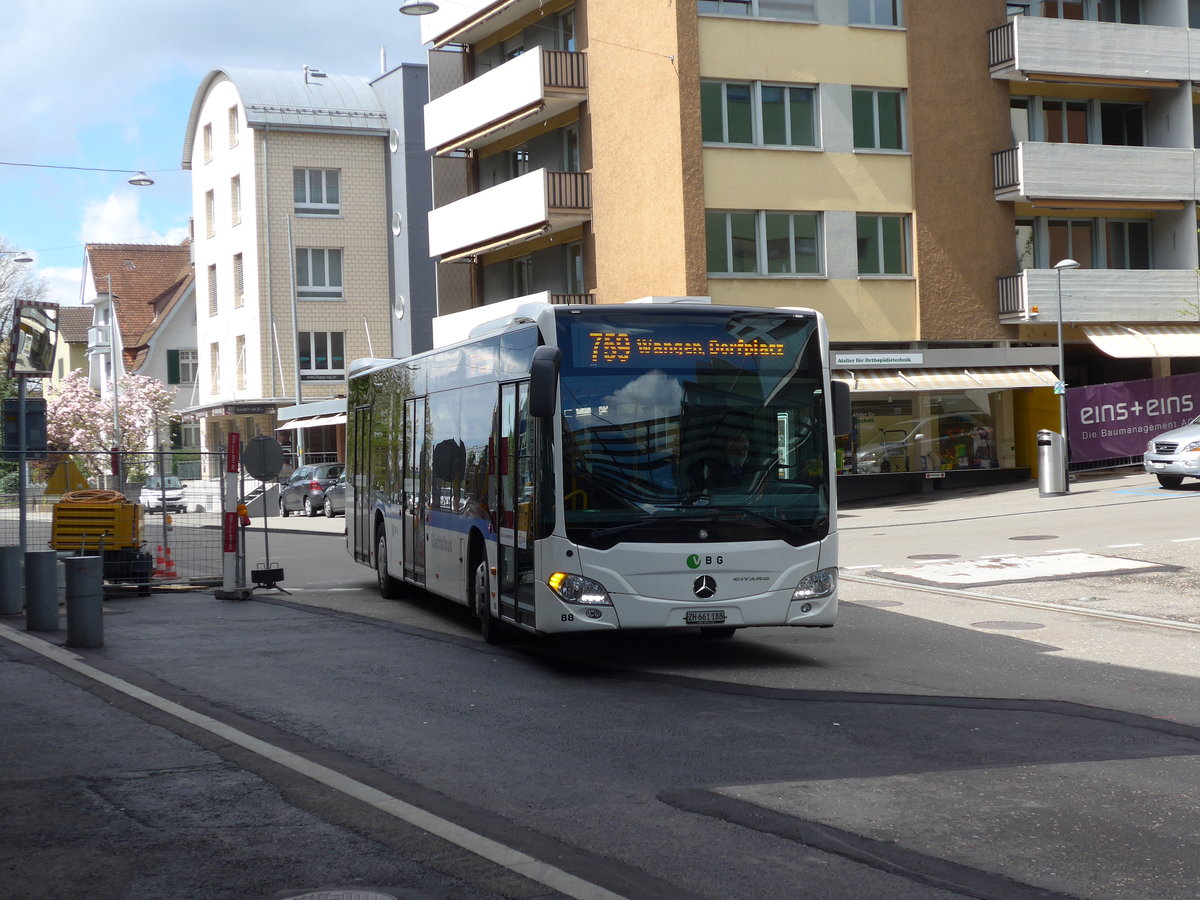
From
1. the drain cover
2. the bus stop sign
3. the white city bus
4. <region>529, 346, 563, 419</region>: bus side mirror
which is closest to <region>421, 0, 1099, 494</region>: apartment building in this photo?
the bus stop sign

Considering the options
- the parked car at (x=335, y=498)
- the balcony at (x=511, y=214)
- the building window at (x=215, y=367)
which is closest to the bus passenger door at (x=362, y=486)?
the balcony at (x=511, y=214)

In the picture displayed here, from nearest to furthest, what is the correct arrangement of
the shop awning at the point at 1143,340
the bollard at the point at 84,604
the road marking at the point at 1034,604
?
the bollard at the point at 84,604
the road marking at the point at 1034,604
the shop awning at the point at 1143,340

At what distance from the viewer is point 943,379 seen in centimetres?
3422

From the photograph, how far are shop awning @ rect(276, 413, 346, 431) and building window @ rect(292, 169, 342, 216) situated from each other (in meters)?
9.37

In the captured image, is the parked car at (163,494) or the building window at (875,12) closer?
the parked car at (163,494)

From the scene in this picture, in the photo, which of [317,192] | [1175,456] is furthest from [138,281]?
[1175,456]

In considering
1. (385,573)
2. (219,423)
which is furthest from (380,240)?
(385,573)

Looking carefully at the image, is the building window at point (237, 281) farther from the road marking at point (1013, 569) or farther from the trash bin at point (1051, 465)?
the road marking at point (1013, 569)

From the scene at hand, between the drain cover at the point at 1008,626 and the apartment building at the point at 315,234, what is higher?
the apartment building at the point at 315,234

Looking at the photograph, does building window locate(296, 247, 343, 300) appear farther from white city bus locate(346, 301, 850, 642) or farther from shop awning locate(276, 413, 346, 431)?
white city bus locate(346, 301, 850, 642)

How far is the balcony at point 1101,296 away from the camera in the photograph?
35.0 metres

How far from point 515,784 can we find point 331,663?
5.20m

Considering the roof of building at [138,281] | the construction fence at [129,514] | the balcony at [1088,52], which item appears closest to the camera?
the construction fence at [129,514]

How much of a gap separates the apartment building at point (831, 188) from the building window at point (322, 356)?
2165 cm
